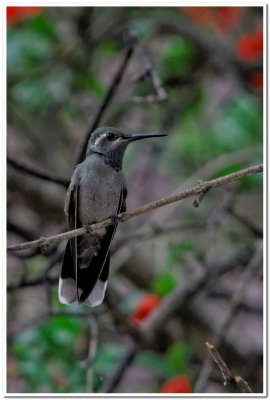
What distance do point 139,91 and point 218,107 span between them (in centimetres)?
47

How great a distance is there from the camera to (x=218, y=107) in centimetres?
321

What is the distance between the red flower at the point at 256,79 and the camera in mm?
2941

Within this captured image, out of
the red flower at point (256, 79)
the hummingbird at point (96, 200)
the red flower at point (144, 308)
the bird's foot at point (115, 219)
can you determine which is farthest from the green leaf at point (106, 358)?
the red flower at point (256, 79)

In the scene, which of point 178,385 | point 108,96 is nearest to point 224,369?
point 178,385

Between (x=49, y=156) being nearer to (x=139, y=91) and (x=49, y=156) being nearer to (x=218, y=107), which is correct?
(x=139, y=91)

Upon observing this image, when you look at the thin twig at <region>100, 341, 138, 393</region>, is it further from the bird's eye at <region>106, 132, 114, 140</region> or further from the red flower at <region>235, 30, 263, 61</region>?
the red flower at <region>235, 30, 263, 61</region>

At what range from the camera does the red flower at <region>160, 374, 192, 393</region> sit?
2310 mm

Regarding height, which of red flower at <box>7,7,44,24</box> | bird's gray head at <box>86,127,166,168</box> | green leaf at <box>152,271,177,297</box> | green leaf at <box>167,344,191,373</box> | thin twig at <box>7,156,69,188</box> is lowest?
green leaf at <box>167,344,191,373</box>

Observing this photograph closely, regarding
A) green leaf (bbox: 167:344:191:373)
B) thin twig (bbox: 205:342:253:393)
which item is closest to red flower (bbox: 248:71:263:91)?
green leaf (bbox: 167:344:191:373)

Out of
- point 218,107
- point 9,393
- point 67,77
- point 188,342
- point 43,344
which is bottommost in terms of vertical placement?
point 188,342

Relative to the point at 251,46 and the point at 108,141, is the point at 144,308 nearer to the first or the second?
the point at 108,141

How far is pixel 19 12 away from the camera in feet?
8.42

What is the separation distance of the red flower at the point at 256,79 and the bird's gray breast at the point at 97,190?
3.05 feet

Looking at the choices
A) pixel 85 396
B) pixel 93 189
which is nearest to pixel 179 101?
pixel 93 189
